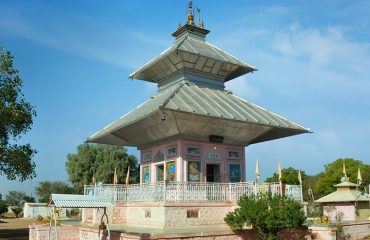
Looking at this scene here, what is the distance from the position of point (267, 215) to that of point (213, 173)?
6.42 metres

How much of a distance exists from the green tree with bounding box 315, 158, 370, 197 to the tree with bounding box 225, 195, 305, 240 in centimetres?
4363

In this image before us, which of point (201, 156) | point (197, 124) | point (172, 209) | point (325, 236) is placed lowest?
point (325, 236)

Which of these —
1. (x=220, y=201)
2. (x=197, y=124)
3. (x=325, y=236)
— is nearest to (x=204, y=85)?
(x=197, y=124)

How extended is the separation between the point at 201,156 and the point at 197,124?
6.97ft

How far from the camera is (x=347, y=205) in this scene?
27.0m

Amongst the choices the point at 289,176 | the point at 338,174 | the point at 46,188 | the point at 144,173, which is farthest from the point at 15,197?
the point at 144,173

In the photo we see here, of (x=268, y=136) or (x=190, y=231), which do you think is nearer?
(x=190, y=231)

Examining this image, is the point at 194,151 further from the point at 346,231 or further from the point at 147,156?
the point at 346,231

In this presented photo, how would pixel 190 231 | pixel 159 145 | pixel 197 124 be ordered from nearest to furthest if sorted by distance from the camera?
pixel 190 231 → pixel 197 124 → pixel 159 145

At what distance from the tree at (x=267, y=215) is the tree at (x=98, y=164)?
3394 cm

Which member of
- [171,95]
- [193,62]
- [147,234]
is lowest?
[147,234]

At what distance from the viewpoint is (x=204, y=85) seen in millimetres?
24234

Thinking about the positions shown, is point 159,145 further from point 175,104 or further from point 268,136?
point 268,136

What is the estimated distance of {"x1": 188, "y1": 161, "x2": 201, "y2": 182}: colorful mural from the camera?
68.5 feet
